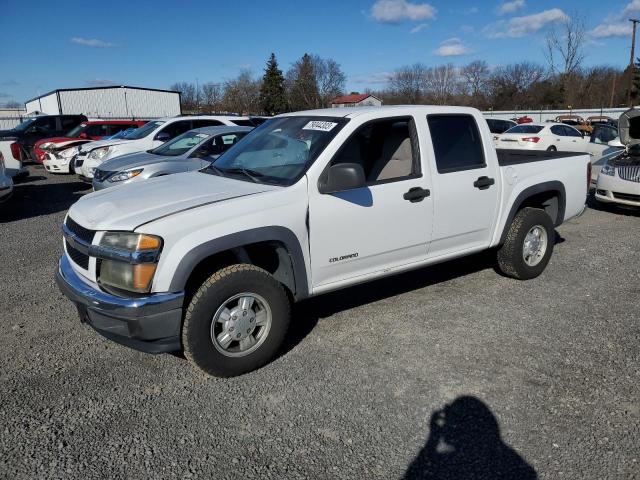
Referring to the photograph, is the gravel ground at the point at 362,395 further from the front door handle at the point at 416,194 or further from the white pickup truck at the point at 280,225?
the front door handle at the point at 416,194

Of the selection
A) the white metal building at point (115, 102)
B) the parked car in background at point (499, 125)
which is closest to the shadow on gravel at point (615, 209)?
the parked car in background at point (499, 125)

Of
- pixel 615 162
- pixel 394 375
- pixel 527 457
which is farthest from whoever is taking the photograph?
pixel 615 162

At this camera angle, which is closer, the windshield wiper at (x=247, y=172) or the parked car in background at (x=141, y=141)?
the windshield wiper at (x=247, y=172)

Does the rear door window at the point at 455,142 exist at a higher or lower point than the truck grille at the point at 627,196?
higher

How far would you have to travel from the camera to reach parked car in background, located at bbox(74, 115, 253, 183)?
11.7 meters

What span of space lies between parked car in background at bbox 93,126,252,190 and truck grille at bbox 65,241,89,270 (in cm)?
428

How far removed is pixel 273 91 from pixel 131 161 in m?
54.5

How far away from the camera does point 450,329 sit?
4.40 m

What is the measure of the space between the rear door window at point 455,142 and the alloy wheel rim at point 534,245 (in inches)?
42.9

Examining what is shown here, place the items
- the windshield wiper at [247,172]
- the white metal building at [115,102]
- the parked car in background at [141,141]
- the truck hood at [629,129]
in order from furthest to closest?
the white metal building at [115,102]
the parked car in background at [141,141]
the truck hood at [629,129]
the windshield wiper at [247,172]

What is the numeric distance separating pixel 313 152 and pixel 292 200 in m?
0.50

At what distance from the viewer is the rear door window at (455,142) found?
179 inches

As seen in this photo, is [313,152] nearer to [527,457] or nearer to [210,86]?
[527,457]

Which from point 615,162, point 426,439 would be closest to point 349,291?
point 426,439
